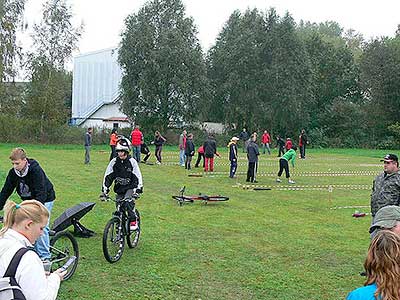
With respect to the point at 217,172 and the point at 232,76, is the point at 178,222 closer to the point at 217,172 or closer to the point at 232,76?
the point at 217,172

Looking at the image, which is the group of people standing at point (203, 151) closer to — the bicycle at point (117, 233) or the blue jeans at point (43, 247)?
the bicycle at point (117, 233)

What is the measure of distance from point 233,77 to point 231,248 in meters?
40.3

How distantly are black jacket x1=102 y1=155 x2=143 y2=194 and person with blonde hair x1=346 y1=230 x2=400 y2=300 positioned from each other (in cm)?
606

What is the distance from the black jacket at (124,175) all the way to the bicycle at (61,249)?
1.37 m

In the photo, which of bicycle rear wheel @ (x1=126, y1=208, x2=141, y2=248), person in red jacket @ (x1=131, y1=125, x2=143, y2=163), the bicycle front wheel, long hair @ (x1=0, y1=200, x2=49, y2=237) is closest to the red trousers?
person in red jacket @ (x1=131, y1=125, x2=143, y2=163)

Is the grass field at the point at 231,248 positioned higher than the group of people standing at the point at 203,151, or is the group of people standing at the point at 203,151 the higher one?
the group of people standing at the point at 203,151

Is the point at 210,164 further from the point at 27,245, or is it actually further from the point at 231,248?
the point at 27,245

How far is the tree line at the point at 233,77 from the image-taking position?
4438 centimetres

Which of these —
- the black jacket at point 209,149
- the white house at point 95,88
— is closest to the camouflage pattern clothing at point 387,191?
the black jacket at point 209,149

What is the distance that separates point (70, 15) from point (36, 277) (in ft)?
147

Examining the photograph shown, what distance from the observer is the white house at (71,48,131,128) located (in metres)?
57.9

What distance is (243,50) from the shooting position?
49375 millimetres

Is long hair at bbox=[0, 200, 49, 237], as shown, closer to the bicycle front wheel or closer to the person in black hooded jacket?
the person in black hooded jacket

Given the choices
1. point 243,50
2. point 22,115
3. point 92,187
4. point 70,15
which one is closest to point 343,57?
point 243,50
